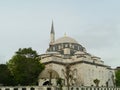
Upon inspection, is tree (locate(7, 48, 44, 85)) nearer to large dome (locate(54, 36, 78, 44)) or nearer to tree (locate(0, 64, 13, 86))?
tree (locate(0, 64, 13, 86))

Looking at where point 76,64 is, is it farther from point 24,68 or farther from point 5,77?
point 5,77

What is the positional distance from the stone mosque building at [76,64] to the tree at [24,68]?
13517 millimetres

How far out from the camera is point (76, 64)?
8644 cm

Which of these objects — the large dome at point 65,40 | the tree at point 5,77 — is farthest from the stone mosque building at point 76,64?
the tree at point 5,77

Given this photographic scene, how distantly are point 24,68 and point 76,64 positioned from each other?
27.1 meters

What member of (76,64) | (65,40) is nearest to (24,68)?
(76,64)

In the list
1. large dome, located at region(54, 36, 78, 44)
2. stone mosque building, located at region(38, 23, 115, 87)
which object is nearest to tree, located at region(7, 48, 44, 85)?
stone mosque building, located at region(38, 23, 115, 87)

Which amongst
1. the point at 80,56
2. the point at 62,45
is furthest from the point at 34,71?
the point at 62,45

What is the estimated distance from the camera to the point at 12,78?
194 feet

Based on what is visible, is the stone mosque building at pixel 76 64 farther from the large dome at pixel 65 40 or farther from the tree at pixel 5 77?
the tree at pixel 5 77

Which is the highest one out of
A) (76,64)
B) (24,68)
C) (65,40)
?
(65,40)

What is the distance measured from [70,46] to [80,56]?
11.0 metres

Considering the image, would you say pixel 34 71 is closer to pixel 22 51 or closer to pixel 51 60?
pixel 22 51

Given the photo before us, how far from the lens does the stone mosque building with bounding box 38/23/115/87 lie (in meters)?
82.2
